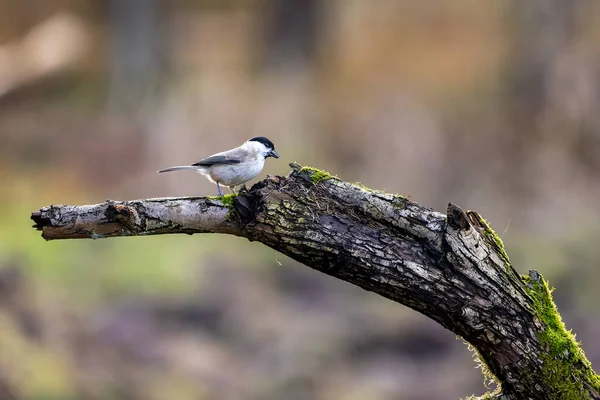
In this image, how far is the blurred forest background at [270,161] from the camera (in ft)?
31.7

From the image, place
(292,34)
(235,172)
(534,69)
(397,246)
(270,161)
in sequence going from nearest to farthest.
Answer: (397,246), (235,172), (270,161), (534,69), (292,34)

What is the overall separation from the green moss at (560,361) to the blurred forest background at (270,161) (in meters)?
5.79

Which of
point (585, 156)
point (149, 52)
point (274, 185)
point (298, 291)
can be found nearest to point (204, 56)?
point (149, 52)

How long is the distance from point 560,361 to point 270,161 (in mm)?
9201

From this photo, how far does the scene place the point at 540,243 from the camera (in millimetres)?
12016

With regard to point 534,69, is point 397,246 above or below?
below

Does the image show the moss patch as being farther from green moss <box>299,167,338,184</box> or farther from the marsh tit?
the marsh tit

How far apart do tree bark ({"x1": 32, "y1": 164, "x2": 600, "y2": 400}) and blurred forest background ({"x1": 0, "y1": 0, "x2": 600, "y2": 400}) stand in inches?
223

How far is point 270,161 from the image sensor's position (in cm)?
1252

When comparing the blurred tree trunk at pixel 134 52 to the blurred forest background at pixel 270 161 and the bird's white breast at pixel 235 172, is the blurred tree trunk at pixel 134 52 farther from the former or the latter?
the bird's white breast at pixel 235 172

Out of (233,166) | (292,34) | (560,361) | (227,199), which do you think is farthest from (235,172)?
(292,34)

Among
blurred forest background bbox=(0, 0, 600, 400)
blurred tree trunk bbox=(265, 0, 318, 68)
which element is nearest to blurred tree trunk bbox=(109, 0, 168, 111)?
blurred forest background bbox=(0, 0, 600, 400)

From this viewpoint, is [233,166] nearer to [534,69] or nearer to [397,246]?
[397,246]

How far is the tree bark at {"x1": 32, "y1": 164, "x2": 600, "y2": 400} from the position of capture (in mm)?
3488
